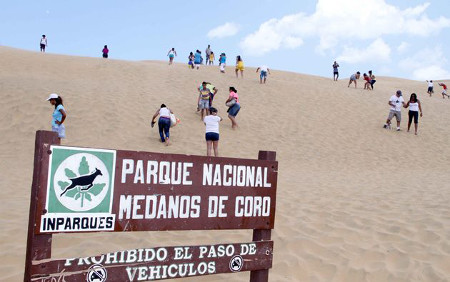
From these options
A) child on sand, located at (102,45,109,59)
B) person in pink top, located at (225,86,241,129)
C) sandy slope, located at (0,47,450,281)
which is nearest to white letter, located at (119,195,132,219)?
sandy slope, located at (0,47,450,281)

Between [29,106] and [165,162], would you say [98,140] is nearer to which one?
[29,106]

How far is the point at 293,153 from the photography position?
1265 cm

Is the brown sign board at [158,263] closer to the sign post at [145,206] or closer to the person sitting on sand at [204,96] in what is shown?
the sign post at [145,206]

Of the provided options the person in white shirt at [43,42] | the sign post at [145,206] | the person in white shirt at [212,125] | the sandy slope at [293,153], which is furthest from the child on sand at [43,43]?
the sign post at [145,206]

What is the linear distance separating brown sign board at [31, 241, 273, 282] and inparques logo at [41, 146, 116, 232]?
8.5 inches

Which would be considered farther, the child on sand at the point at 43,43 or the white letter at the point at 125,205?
the child on sand at the point at 43,43

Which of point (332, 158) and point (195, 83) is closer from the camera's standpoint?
point (332, 158)

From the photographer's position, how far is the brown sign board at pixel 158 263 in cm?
231

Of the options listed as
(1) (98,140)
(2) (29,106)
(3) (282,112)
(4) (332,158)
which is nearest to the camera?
(1) (98,140)

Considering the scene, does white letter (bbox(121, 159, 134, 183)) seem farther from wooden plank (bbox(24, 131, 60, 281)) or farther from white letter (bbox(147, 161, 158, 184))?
wooden plank (bbox(24, 131, 60, 281))

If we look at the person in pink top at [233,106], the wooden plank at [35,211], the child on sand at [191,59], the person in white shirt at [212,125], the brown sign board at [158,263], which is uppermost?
the child on sand at [191,59]

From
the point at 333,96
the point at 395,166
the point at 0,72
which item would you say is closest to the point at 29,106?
the point at 0,72

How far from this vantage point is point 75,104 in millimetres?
14055

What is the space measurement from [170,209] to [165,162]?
0.32 m
